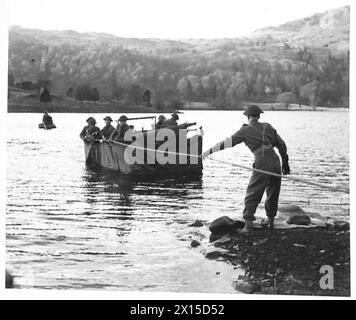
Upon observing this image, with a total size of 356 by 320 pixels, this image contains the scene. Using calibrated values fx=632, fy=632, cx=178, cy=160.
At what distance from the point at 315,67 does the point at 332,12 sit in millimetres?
575

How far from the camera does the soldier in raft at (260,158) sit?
5.89 m

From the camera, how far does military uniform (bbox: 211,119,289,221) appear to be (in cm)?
590

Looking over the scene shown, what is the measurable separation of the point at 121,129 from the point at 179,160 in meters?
0.77

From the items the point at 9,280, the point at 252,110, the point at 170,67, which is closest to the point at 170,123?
the point at 170,67

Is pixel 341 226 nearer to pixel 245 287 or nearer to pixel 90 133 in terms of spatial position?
pixel 245 287

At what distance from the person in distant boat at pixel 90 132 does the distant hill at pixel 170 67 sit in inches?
9.8

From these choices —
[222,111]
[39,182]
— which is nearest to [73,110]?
[39,182]

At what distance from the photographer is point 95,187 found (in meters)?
6.64

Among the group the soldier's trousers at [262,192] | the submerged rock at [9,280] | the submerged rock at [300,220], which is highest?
the soldier's trousers at [262,192]

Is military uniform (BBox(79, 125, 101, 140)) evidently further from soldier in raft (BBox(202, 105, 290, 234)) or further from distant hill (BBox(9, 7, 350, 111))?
soldier in raft (BBox(202, 105, 290, 234))

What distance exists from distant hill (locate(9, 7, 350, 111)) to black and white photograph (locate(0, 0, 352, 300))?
1 centimetres

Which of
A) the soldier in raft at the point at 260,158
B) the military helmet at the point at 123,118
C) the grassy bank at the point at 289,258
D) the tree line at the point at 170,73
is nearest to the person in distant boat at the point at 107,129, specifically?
the military helmet at the point at 123,118

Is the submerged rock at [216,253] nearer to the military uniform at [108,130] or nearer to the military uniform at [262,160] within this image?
the military uniform at [262,160]

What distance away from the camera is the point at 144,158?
21.9 feet
